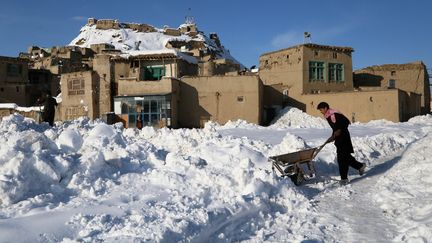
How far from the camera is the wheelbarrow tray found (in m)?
8.06

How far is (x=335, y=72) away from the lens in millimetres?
35406

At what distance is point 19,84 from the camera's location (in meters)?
39.9

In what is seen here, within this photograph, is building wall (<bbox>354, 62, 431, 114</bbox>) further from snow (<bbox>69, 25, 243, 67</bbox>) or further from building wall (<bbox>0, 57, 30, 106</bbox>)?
snow (<bbox>69, 25, 243, 67</bbox>)

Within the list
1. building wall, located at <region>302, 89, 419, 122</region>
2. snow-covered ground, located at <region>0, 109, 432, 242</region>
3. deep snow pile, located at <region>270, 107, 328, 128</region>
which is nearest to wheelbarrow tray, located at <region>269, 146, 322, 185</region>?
snow-covered ground, located at <region>0, 109, 432, 242</region>

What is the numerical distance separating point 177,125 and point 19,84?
764 inches

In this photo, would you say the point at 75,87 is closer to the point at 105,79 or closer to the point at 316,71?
the point at 105,79

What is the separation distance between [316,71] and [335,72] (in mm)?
1929

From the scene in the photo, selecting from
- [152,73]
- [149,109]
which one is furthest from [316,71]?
[149,109]

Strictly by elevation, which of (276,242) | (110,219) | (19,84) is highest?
(19,84)

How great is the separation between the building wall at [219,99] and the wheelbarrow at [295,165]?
21.2m

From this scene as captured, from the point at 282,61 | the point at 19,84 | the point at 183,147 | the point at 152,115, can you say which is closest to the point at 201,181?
the point at 183,147

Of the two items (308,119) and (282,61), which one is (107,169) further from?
(282,61)

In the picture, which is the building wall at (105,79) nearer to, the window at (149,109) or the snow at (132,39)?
the window at (149,109)

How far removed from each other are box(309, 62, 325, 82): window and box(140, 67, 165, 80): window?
40.4 ft
